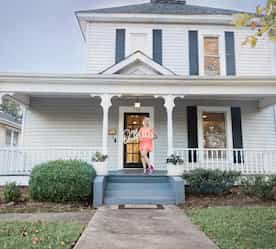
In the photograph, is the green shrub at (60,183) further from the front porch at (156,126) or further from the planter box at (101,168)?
the front porch at (156,126)

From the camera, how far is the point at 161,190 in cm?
614

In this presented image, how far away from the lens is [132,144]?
27.4 feet

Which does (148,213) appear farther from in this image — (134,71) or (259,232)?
(134,71)

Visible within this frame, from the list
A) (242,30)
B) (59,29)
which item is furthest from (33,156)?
(59,29)

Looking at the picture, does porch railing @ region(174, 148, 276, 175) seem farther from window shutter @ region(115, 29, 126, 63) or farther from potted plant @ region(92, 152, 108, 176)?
window shutter @ region(115, 29, 126, 63)

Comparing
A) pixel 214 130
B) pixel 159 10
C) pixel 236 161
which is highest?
pixel 159 10

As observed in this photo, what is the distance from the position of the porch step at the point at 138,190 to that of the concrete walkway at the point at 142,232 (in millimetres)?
887

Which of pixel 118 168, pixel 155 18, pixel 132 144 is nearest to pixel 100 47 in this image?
pixel 155 18

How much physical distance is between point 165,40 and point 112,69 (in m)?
2.74

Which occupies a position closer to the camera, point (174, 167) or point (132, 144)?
point (174, 167)

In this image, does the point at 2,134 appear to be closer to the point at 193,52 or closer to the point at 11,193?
the point at 11,193

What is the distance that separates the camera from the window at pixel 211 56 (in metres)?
9.16

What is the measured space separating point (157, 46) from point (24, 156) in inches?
248

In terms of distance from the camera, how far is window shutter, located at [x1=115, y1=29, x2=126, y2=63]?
9039mm
